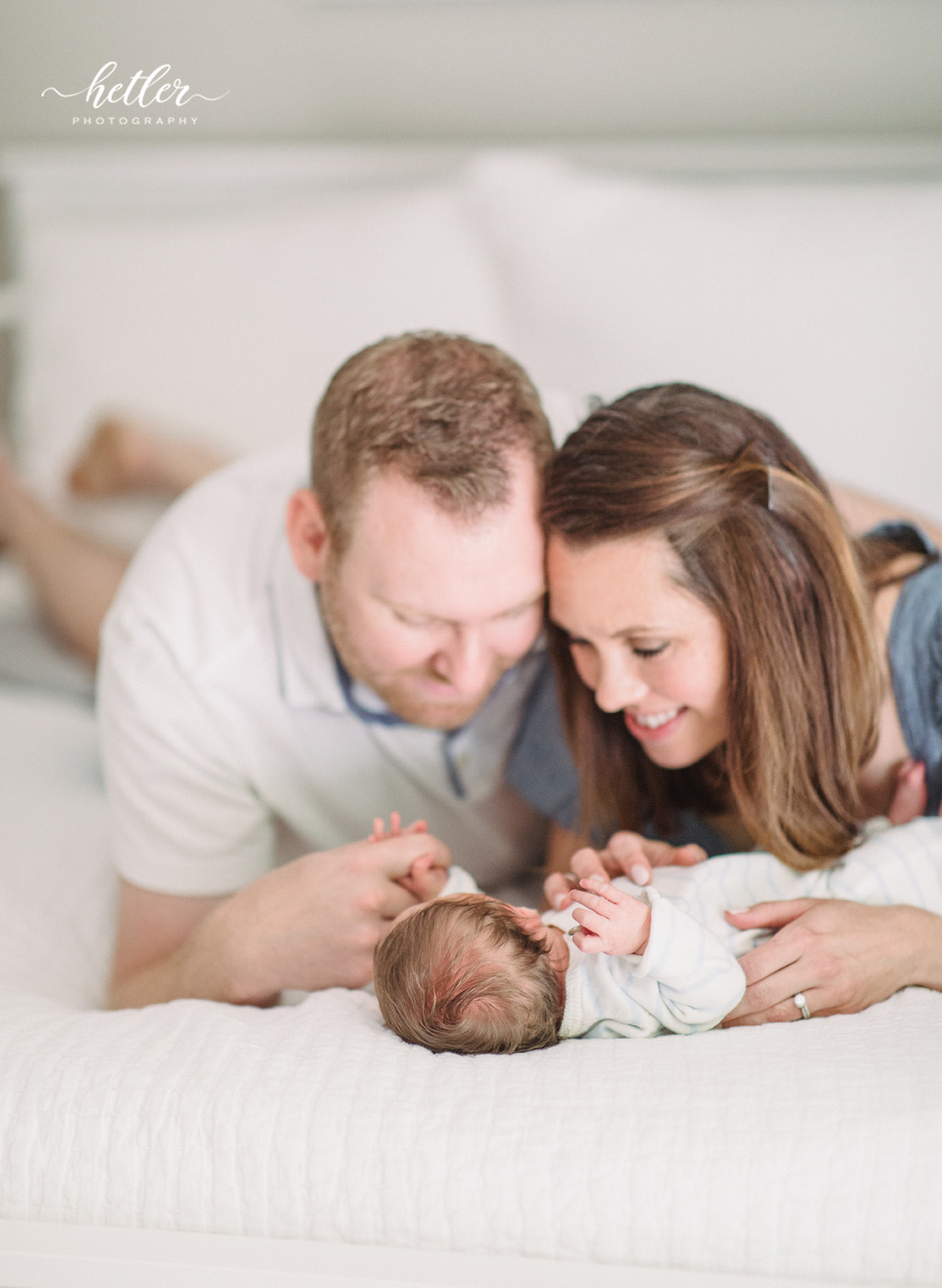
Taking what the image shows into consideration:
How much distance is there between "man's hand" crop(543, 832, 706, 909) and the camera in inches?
47.6

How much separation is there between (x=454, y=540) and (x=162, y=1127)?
613 mm

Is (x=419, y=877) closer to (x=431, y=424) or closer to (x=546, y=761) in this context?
(x=546, y=761)

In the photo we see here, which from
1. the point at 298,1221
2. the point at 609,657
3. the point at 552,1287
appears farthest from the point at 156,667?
the point at 552,1287

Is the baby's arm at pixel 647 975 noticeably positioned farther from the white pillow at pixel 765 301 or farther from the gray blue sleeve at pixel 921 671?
the white pillow at pixel 765 301

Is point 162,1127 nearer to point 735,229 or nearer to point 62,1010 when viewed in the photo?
point 62,1010

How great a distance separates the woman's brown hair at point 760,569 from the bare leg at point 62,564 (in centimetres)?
106

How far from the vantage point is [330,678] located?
1427mm

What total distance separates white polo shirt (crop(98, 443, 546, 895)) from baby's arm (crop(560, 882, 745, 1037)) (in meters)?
0.49

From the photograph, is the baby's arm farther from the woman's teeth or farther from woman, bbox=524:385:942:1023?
the woman's teeth

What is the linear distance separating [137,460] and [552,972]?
1287 millimetres

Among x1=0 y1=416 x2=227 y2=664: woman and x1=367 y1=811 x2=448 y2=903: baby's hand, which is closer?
x1=367 y1=811 x2=448 y2=903: baby's hand

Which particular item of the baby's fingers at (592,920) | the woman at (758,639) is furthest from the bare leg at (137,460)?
the baby's fingers at (592,920)

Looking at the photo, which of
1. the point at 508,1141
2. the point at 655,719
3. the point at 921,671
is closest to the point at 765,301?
the point at 921,671

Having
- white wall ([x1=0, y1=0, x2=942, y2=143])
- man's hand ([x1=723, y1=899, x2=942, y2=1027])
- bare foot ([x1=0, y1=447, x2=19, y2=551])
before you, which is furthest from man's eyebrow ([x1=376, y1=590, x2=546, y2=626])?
white wall ([x1=0, y1=0, x2=942, y2=143])
